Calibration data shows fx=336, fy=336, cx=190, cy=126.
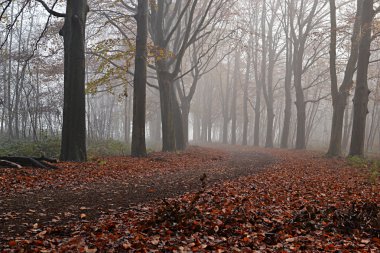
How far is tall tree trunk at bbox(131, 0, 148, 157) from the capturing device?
14289 mm

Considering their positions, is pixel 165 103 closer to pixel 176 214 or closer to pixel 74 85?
pixel 74 85

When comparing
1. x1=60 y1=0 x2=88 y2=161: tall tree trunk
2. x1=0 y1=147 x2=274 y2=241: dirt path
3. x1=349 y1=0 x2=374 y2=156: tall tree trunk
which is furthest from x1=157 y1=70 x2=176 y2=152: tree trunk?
x1=349 y1=0 x2=374 y2=156: tall tree trunk

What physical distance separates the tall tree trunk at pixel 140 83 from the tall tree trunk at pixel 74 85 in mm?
3377

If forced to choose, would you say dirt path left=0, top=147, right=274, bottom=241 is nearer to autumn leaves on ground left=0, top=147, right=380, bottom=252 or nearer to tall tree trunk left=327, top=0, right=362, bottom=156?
autumn leaves on ground left=0, top=147, right=380, bottom=252

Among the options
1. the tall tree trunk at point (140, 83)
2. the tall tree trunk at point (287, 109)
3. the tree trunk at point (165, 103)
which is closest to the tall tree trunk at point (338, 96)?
the tree trunk at point (165, 103)

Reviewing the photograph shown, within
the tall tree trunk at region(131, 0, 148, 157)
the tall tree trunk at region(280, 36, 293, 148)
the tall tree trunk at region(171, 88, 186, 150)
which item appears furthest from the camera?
the tall tree trunk at region(280, 36, 293, 148)

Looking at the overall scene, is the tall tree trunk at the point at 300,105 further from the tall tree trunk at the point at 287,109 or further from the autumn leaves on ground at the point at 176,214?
the autumn leaves on ground at the point at 176,214

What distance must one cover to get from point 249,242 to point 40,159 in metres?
7.34

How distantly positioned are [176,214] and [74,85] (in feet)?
24.2

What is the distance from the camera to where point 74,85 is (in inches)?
435

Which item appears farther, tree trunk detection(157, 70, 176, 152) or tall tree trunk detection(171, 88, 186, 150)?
tall tree trunk detection(171, 88, 186, 150)

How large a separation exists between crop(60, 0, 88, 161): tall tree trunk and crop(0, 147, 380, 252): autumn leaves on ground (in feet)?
6.56

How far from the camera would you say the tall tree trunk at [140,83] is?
14.3 metres

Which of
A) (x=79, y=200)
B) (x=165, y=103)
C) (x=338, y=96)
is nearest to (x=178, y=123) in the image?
(x=165, y=103)
